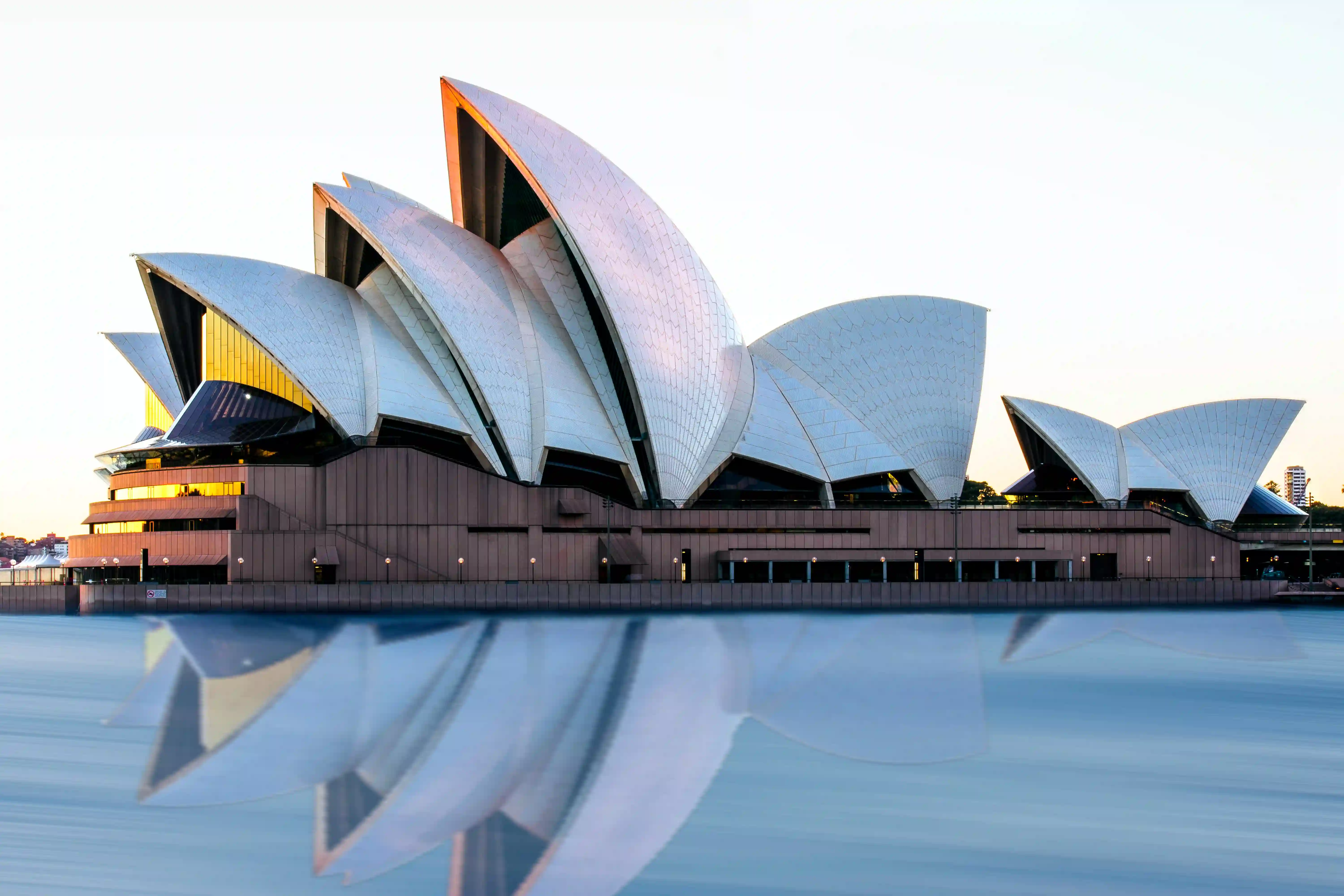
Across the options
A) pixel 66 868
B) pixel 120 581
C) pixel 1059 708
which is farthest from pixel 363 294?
pixel 66 868

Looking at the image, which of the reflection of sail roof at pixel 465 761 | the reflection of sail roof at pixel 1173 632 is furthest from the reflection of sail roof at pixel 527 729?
the reflection of sail roof at pixel 1173 632

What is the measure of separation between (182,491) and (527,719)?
37.6m

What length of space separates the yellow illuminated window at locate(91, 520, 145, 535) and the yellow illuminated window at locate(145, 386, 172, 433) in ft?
29.4

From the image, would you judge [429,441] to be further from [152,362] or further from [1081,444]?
[1081,444]

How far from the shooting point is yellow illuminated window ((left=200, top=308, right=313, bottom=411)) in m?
57.4

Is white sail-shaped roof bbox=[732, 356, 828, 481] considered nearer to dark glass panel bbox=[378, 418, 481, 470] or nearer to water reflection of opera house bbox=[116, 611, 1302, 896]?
dark glass panel bbox=[378, 418, 481, 470]

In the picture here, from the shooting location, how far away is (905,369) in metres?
66.1

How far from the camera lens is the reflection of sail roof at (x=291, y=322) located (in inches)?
2156

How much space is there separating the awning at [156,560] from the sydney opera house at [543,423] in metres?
0.12

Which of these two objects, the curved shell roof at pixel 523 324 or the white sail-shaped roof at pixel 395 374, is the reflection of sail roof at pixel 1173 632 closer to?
the curved shell roof at pixel 523 324

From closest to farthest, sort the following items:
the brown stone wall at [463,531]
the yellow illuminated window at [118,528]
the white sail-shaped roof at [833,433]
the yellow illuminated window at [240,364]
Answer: the brown stone wall at [463,531], the yellow illuminated window at [240,364], the yellow illuminated window at [118,528], the white sail-shaped roof at [833,433]

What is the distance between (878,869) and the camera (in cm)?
1543

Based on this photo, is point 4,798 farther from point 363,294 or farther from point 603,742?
point 363,294

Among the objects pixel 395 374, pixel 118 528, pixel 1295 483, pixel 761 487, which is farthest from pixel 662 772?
pixel 1295 483
